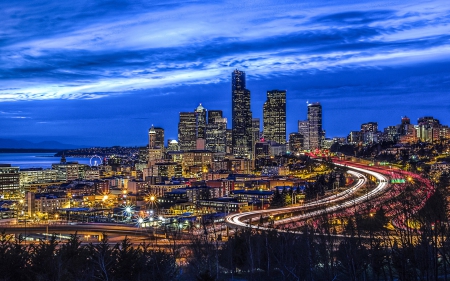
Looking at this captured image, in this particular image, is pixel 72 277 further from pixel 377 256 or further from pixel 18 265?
pixel 377 256

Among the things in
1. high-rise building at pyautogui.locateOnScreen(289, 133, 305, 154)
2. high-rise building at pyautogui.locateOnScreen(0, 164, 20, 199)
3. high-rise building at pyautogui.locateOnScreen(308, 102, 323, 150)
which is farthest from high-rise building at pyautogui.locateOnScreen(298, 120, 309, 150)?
high-rise building at pyautogui.locateOnScreen(0, 164, 20, 199)

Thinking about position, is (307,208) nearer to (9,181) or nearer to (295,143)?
(9,181)

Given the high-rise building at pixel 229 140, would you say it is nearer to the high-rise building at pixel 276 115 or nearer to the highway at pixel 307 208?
the high-rise building at pixel 276 115

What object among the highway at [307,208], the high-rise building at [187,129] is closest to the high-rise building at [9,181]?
the highway at [307,208]

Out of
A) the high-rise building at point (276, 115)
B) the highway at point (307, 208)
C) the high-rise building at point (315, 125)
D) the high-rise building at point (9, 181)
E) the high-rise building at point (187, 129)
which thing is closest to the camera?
the highway at point (307, 208)

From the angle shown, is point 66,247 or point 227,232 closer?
point 66,247

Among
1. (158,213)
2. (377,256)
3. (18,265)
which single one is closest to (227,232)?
(377,256)

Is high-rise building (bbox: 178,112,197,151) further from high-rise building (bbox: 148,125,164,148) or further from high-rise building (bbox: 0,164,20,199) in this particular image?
high-rise building (bbox: 0,164,20,199)
